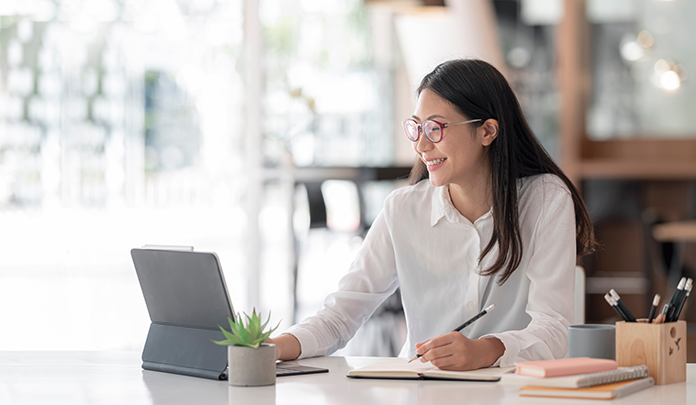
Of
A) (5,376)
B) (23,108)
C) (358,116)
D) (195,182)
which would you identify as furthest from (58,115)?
(5,376)

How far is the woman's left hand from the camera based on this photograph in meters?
1.42

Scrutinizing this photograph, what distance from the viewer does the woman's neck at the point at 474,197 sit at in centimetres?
197

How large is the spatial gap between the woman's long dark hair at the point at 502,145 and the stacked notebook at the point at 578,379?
0.50 meters

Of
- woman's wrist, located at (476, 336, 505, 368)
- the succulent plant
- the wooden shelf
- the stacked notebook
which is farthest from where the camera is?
the wooden shelf

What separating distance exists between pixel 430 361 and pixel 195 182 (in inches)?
166

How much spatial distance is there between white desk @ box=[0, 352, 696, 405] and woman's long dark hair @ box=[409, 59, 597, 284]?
1.50 ft

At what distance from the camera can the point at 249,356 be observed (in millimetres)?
1346

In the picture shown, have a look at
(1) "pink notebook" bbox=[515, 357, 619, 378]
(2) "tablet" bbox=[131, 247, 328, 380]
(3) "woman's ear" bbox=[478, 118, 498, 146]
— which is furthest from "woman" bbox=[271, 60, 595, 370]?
(1) "pink notebook" bbox=[515, 357, 619, 378]

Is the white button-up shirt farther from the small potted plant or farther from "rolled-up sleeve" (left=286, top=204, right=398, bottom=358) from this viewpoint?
the small potted plant

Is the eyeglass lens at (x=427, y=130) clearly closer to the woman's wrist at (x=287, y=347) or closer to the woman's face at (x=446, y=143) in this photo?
the woman's face at (x=446, y=143)

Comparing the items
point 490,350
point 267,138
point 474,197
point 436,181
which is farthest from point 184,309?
point 267,138

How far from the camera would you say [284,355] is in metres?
1.62

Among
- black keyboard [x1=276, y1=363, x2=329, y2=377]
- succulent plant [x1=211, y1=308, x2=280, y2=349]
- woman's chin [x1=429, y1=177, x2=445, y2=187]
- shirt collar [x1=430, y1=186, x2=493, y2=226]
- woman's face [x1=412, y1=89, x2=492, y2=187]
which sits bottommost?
black keyboard [x1=276, y1=363, x2=329, y2=377]

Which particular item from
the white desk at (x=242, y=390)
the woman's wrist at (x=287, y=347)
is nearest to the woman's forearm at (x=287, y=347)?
the woman's wrist at (x=287, y=347)
